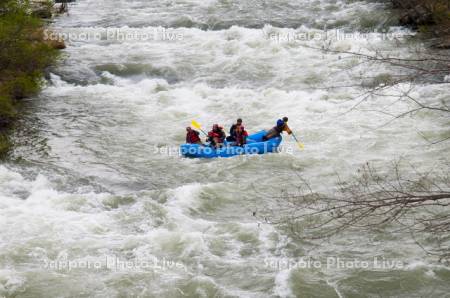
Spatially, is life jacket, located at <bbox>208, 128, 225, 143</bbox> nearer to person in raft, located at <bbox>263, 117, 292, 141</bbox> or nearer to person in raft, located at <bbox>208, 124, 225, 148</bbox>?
person in raft, located at <bbox>208, 124, 225, 148</bbox>

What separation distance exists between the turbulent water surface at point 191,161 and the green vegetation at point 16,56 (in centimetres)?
56

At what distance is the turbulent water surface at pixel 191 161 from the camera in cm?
912

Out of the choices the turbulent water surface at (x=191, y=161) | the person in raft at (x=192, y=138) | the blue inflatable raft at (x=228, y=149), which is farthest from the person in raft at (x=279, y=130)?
the person in raft at (x=192, y=138)

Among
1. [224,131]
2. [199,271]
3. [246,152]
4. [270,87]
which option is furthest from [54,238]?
[270,87]

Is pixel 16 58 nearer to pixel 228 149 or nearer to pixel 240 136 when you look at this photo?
pixel 228 149

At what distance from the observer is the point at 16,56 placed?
15312 millimetres

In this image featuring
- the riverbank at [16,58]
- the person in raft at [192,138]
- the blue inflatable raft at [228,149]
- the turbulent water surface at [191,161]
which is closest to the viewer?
the turbulent water surface at [191,161]

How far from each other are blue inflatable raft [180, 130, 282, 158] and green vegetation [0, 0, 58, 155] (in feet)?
13.3

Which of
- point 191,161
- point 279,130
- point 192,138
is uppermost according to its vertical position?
point 279,130

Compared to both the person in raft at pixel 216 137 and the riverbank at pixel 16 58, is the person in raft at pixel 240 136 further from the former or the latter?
the riverbank at pixel 16 58

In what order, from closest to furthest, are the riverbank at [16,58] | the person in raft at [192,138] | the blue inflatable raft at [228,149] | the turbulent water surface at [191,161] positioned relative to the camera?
the turbulent water surface at [191,161], the blue inflatable raft at [228,149], the person in raft at [192,138], the riverbank at [16,58]

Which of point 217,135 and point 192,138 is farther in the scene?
point 192,138

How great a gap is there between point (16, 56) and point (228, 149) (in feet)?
19.0

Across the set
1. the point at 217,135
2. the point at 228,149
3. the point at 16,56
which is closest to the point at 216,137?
the point at 217,135
